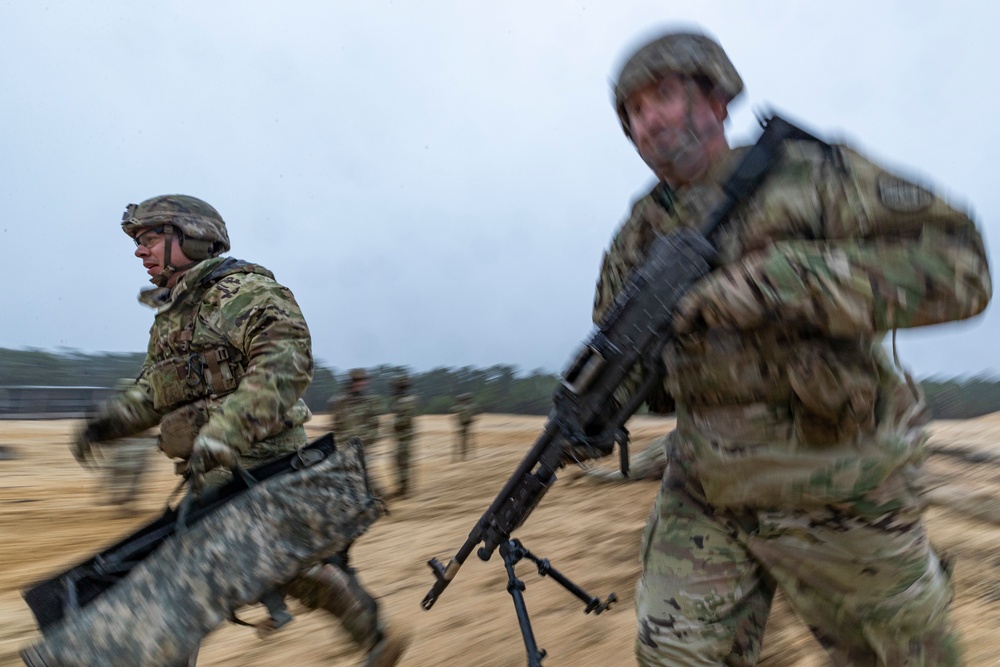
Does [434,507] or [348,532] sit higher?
[348,532]

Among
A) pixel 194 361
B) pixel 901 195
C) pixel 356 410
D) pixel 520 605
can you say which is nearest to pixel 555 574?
pixel 520 605

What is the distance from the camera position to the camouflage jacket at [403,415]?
9047 millimetres

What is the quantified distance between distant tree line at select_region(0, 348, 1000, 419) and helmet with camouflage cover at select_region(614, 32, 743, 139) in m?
16.5

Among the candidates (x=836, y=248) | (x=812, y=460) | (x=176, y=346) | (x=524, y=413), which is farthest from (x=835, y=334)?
(x=524, y=413)

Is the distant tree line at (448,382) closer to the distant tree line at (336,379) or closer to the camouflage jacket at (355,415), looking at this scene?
the distant tree line at (336,379)

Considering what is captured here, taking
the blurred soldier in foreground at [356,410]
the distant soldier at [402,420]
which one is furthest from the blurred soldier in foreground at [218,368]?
the distant soldier at [402,420]

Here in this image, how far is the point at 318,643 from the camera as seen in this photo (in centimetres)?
411

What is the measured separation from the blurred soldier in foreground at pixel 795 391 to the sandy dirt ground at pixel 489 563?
1.09 feet

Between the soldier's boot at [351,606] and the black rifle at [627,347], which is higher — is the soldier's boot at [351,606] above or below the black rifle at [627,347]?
below

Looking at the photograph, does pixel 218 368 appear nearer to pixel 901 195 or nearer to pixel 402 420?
pixel 901 195

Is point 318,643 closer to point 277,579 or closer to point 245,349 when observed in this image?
point 277,579

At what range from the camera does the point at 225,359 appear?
9.94ft

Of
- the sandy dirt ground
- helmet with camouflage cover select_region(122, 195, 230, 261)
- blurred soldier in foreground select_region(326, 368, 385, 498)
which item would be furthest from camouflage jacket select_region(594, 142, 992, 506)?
blurred soldier in foreground select_region(326, 368, 385, 498)

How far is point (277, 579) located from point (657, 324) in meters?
1.59
